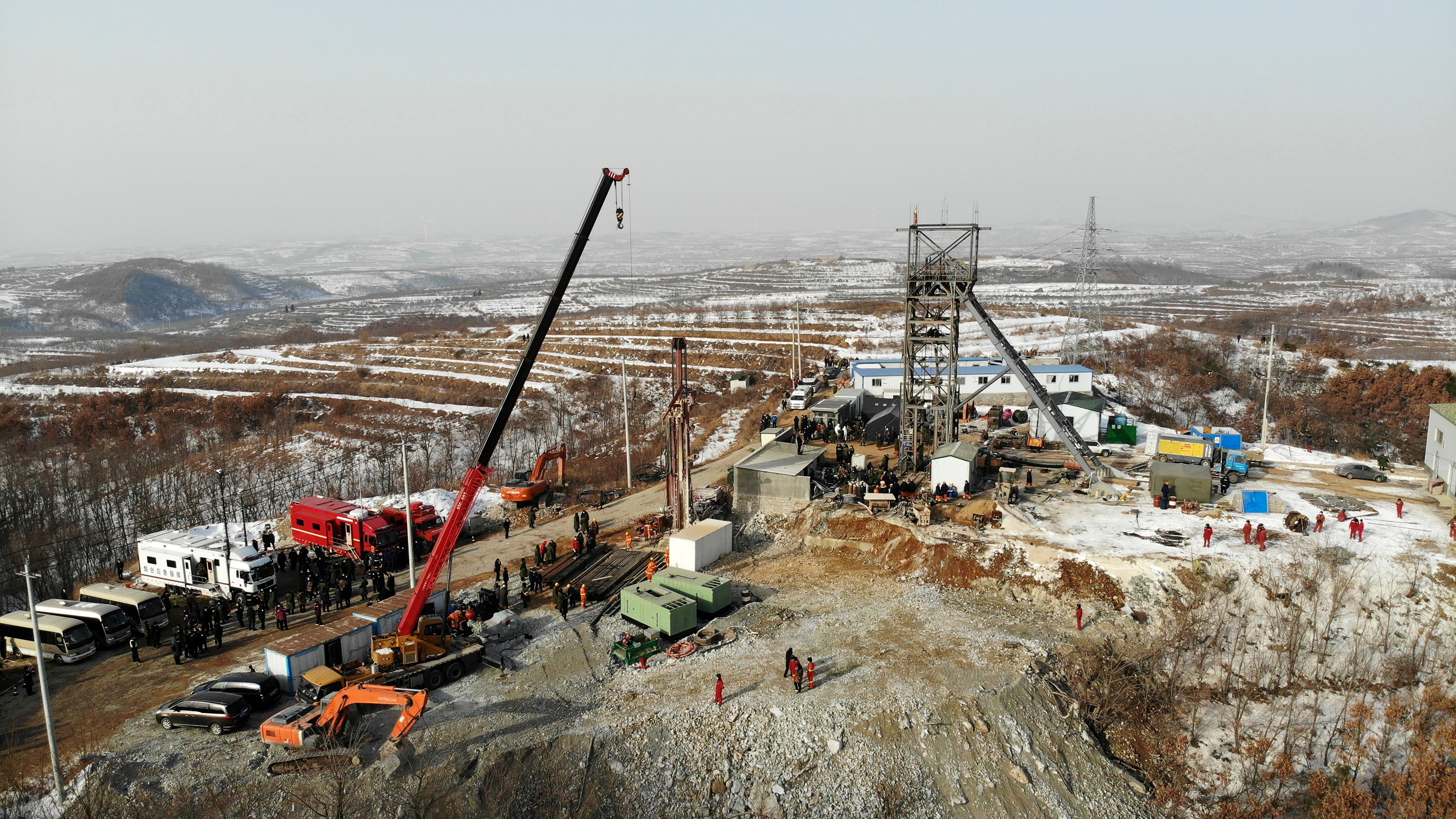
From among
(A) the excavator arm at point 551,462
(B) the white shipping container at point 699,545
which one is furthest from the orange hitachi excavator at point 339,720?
(A) the excavator arm at point 551,462

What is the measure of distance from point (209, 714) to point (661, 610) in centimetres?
987

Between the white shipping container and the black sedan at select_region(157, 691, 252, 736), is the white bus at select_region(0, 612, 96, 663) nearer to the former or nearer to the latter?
the black sedan at select_region(157, 691, 252, 736)

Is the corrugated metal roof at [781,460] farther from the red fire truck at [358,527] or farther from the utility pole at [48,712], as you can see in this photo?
the utility pole at [48,712]

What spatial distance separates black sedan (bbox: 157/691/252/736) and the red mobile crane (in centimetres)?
271

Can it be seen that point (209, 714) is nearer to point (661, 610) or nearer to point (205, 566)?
point (205, 566)

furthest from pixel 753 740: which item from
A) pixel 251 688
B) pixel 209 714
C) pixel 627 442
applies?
pixel 627 442

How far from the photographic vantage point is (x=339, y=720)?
1555 cm

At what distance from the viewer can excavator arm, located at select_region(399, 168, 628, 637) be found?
62.6 ft

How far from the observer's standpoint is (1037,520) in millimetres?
24938

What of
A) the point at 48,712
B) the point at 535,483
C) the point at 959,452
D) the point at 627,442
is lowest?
the point at 535,483

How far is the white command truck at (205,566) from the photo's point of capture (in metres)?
24.0

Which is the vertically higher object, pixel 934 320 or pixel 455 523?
pixel 934 320

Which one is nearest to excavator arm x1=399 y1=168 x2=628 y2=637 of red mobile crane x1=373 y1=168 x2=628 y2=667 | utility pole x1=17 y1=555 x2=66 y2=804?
red mobile crane x1=373 y1=168 x2=628 y2=667

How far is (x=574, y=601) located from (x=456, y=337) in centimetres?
6794
